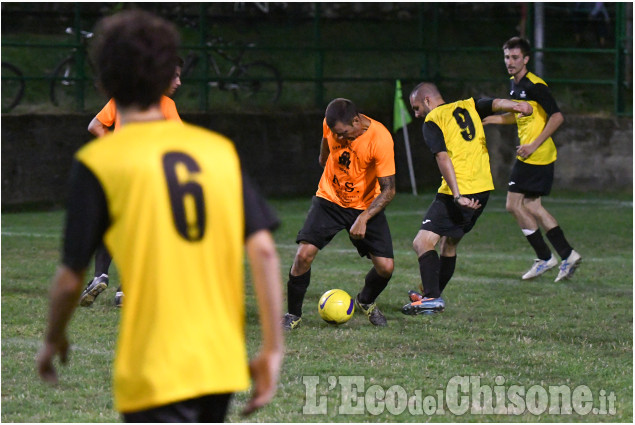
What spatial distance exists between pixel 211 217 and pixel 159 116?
33cm

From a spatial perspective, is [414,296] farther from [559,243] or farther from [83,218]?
[83,218]

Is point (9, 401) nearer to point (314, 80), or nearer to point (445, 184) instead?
point (445, 184)

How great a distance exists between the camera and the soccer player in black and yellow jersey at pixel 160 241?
2.72 meters

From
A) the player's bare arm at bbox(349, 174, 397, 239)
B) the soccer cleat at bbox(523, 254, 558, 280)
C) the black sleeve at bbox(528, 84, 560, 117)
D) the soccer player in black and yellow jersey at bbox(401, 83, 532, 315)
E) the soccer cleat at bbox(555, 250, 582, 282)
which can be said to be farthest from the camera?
the black sleeve at bbox(528, 84, 560, 117)

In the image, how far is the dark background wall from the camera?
15.2 m

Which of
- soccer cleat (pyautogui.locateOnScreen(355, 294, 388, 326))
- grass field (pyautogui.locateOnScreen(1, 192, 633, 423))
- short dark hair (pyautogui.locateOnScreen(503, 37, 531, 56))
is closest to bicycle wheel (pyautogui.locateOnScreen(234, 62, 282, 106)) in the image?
grass field (pyautogui.locateOnScreen(1, 192, 633, 423))

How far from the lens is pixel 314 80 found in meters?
17.7

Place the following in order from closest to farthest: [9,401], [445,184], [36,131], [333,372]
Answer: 1. [9,401]
2. [333,372]
3. [445,184]
4. [36,131]

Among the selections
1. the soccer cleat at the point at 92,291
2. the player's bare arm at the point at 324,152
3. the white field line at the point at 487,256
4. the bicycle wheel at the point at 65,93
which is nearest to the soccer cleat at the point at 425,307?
the player's bare arm at the point at 324,152

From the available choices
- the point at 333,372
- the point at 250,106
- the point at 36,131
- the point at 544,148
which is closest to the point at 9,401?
the point at 333,372

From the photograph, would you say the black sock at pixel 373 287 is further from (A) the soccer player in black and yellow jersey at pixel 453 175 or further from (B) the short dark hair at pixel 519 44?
(B) the short dark hair at pixel 519 44

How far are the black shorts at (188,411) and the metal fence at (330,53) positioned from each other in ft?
43.6

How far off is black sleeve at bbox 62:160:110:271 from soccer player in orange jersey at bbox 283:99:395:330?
4.45m

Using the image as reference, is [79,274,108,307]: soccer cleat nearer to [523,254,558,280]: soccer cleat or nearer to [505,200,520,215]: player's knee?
[523,254,558,280]: soccer cleat
